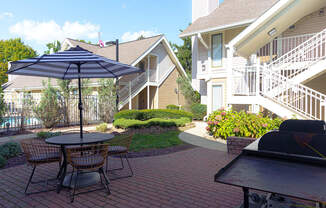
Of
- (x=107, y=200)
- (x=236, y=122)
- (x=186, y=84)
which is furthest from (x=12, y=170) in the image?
(x=186, y=84)

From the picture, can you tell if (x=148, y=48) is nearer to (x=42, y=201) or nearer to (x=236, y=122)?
(x=236, y=122)

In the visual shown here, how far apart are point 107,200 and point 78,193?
59 cm

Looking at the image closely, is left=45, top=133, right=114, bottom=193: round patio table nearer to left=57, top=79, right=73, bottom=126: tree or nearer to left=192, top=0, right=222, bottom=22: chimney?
left=57, top=79, right=73, bottom=126: tree

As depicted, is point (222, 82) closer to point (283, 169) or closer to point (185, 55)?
point (283, 169)

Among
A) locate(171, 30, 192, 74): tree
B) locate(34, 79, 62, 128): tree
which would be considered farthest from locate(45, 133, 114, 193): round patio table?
locate(171, 30, 192, 74): tree

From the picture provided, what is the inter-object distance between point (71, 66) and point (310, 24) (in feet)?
36.2

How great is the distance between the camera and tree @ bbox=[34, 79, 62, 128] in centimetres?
1155

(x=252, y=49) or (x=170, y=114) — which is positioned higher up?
(x=252, y=49)

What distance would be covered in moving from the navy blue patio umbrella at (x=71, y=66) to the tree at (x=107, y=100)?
7.89 m

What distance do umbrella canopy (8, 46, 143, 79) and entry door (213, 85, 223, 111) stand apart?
27.4 ft

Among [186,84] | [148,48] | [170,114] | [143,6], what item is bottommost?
[170,114]

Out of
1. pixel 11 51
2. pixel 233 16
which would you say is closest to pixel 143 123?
pixel 233 16

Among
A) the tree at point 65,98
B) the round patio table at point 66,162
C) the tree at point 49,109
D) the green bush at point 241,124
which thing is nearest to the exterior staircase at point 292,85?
the green bush at point 241,124

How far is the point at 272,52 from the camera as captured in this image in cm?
1114
